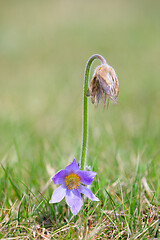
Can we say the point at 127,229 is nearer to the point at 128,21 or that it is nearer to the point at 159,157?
the point at 159,157

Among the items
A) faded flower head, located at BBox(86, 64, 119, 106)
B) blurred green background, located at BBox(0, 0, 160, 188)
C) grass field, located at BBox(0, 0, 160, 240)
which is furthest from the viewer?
blurred green background, located at BBox(0, 0, 160, 188)

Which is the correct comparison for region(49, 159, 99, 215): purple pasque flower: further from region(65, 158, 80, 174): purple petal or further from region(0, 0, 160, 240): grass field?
region(0, 0, 160, 240): grass field

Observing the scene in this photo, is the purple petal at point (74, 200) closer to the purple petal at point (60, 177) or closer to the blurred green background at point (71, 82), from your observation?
the purple petal at point (60, 177)

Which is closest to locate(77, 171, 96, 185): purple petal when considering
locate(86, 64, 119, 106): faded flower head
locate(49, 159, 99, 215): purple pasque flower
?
locate(49, 159, 99, 215): purple pasque flower

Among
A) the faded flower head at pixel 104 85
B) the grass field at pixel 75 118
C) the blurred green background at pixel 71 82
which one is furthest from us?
the blurred green background at pixel 71 82

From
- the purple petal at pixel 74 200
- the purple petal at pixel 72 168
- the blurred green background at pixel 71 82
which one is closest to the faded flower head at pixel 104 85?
the purple petal at pixel 72 168

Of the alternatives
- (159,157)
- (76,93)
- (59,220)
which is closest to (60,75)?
(76,93)

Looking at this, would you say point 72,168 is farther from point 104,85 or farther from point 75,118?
point 75,118
